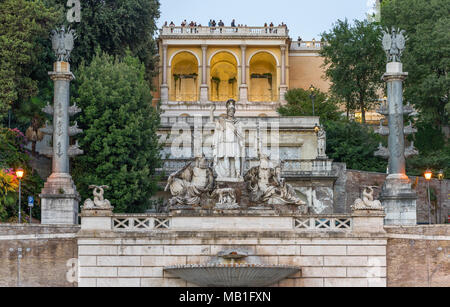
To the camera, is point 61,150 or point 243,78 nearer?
point 61,150

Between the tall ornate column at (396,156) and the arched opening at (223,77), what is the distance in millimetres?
33957

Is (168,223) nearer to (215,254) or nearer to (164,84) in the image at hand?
(215,254)

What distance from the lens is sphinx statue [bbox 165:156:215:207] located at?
37625 millimetres

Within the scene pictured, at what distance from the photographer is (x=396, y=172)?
148 ft

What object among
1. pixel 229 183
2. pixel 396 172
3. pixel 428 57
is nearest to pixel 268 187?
pixel 229 183

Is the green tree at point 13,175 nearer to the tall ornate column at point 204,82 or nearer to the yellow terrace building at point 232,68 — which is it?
the yellow terrace building at point 232,68

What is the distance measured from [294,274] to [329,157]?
20170 millimetres

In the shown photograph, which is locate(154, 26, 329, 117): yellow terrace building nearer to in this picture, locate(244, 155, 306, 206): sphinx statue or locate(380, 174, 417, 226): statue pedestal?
locate(380, 174, 417, 226): statue pedestal

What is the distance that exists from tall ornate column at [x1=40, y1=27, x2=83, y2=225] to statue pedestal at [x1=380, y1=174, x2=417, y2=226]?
13.9m

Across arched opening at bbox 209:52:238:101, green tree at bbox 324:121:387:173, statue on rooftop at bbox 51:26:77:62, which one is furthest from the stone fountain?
arched opening at bbox 209:52:238:101

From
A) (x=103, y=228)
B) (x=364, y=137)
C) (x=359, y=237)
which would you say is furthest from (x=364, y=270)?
(x=364, y=137)

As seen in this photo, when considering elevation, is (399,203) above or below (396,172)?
below

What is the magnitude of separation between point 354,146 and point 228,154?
19268 mm
